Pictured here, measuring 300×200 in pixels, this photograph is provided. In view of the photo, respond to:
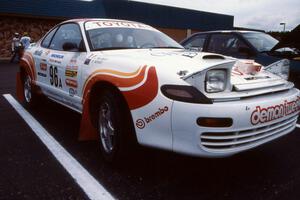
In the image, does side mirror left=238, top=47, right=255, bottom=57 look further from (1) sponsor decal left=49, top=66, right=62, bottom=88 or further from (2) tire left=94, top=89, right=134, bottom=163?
(2) tire left=94, top=89, right=134, bottom=163

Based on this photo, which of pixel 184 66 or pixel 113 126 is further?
pixel 113 126

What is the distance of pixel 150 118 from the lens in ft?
8.41

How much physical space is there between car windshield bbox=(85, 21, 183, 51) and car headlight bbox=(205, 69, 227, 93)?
139 centimetres

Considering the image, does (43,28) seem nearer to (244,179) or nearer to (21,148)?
(21,148)

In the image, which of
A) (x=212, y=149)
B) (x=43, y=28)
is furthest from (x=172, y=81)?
(x=43, y=28)

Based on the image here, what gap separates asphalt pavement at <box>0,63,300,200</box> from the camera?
2604mm

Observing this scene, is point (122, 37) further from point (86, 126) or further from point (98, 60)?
point (86, 126)

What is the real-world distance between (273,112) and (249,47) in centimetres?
350

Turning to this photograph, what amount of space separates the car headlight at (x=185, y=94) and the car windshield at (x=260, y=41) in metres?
3.84

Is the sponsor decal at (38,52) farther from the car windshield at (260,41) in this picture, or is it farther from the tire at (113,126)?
the car windshield at (260,41)

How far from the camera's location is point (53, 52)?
4.49 metres

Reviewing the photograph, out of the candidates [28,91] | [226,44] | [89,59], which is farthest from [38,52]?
[226,44]

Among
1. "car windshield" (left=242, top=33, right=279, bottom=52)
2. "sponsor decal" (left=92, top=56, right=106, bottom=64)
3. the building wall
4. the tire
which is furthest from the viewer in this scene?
the building wall

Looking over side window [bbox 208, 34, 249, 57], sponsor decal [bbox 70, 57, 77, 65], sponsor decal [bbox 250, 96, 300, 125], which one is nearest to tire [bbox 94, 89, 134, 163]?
sponsor decal [bbox 70, 57, 77, 65]
